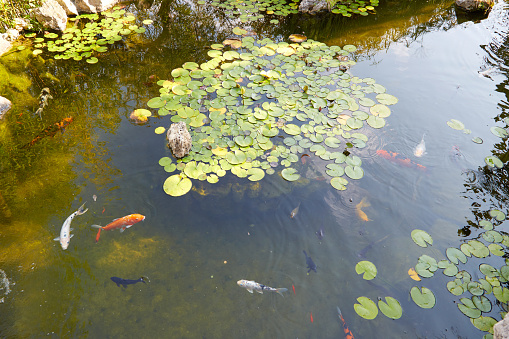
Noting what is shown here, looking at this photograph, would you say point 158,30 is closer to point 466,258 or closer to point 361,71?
point 361,71

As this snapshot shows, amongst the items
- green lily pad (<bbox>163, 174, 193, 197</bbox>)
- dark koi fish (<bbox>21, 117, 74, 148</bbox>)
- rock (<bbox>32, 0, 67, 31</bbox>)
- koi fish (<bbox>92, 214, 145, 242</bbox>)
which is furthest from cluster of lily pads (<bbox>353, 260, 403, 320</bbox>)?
rock (<bbox>32, 0, 67, 31</bbox>)

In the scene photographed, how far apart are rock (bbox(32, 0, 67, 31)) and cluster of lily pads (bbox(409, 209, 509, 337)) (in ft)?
22.3

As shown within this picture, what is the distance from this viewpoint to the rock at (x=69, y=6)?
19.2 ft

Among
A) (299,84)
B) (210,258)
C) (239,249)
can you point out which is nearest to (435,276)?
(239,249)

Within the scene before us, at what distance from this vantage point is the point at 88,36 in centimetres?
556

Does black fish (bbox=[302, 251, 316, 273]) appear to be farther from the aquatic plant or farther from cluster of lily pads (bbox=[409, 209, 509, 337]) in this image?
the aquatic plant

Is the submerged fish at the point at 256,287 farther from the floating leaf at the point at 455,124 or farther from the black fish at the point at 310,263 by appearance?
the floating leaf at the point at 455,124

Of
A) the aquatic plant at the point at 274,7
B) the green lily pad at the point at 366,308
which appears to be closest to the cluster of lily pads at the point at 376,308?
the green lily pad at the point at 366,308

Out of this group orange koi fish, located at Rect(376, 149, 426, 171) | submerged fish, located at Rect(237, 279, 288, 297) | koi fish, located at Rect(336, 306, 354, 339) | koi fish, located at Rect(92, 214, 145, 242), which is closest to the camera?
Answer: koi fish, located at Rect(336, 306, 354, 339)

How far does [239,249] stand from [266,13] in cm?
553

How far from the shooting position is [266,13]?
21.2 ft

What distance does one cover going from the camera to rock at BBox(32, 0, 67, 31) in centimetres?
547

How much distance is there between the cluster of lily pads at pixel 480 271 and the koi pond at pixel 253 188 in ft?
0.05

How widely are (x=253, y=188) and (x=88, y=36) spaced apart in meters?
4.69
